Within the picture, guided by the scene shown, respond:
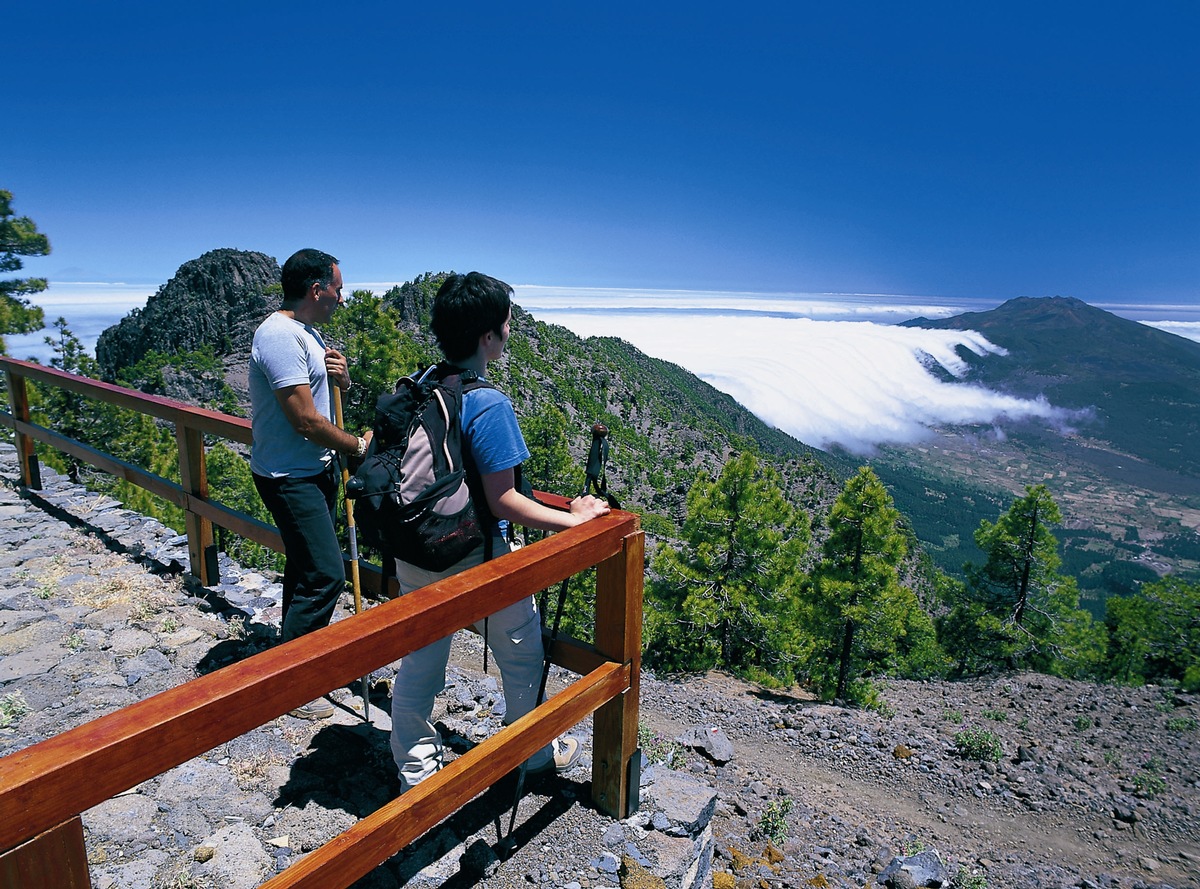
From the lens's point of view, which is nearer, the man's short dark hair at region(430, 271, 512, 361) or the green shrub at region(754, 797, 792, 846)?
the man's short dark hair at region(430, 271, 512, 361)

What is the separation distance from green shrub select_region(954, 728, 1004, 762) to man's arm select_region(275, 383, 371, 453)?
11110 millimetres

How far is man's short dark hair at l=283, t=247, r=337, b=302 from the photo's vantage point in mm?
3545

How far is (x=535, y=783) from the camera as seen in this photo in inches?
127

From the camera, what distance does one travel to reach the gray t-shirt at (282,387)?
3361 millimetres

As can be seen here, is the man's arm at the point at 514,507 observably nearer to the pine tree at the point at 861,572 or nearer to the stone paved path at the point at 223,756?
the stone paved path at the point at 223,756

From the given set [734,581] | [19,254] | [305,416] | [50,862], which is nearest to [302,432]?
[305,416]

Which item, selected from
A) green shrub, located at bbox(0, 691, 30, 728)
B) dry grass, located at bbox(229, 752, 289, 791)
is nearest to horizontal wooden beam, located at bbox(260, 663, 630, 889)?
dry grass, located at bbox(229, 752, 289, 791)

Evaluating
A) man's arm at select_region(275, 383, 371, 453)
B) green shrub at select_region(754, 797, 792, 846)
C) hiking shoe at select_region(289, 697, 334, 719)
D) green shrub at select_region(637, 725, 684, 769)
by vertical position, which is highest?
man's arm at select_region(275, 383, 371, 453)

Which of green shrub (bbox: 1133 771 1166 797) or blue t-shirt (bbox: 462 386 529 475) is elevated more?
blue t-shirt (bbox: 462 386 529 475)

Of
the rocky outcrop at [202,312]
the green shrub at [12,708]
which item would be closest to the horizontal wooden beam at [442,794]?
the green shrub at [12,708]

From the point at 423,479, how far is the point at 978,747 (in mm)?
11254

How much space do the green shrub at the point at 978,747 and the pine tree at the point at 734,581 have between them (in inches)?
387

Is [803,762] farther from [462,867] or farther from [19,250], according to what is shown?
[19,250]

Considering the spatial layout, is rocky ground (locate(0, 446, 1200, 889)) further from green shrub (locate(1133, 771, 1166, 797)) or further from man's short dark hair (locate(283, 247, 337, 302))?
man's short dark hair (locate(283, 247, 337, 302))
